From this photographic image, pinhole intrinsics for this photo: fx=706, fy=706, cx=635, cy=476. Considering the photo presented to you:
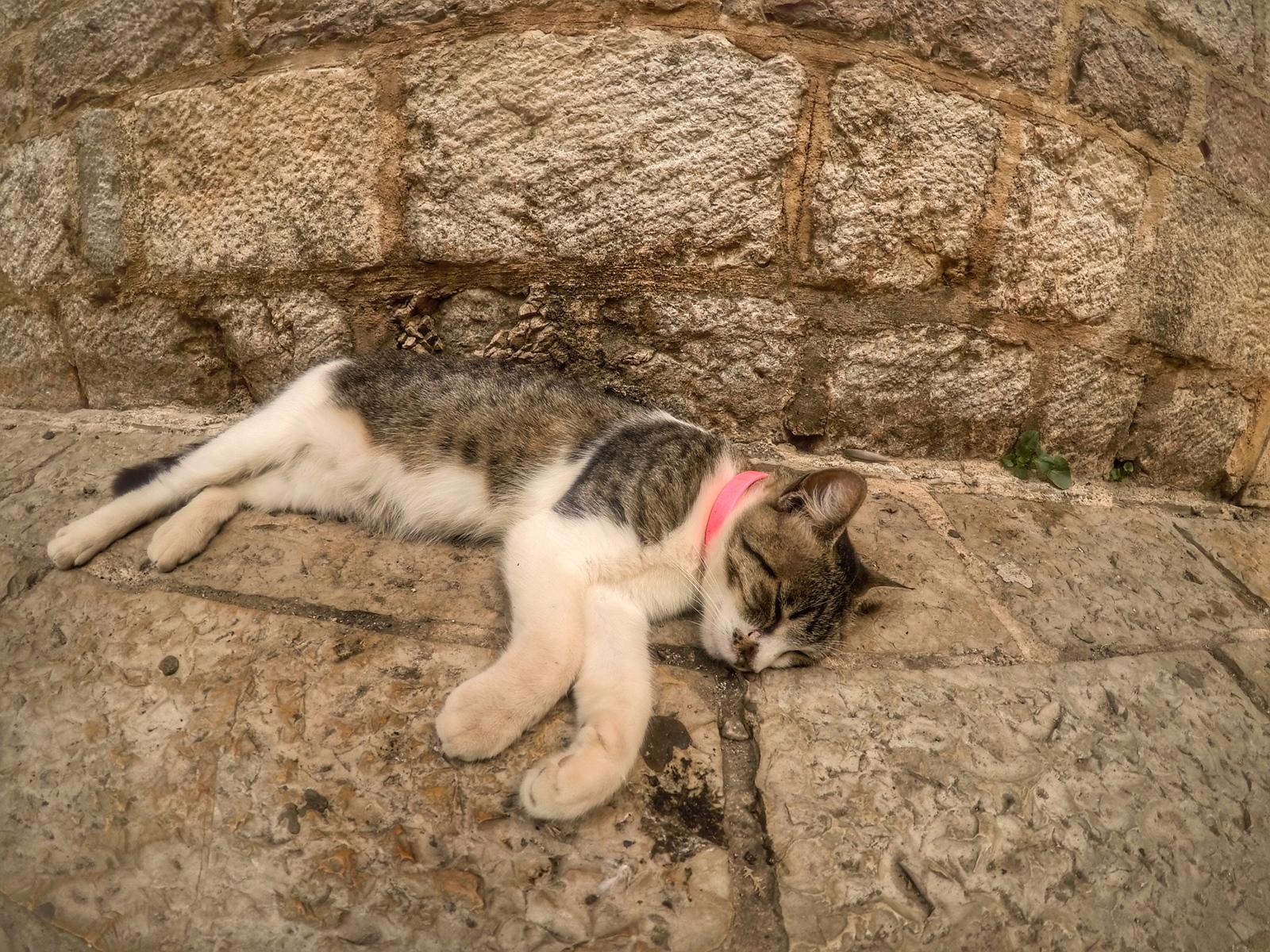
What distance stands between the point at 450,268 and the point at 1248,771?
90.6 inches

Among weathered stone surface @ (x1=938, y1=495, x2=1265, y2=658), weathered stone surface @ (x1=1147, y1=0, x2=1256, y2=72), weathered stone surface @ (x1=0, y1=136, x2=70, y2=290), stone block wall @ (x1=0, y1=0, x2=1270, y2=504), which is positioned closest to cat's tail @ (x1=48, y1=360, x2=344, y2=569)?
stone block wall @ (x1=0, y1=0, x2=1270, y2=504)

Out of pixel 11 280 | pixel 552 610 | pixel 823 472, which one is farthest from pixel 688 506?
pixel 11 280

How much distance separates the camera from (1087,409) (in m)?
2.27

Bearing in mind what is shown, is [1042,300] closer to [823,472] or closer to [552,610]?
[823,472]

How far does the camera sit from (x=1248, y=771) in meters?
1.53

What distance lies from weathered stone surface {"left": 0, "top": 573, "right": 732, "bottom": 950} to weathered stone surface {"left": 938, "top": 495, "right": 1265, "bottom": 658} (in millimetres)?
982

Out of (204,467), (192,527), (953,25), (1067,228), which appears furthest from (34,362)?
(1067,228)

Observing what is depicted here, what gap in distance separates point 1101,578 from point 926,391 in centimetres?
69

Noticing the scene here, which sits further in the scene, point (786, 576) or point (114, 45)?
point (114, 45)

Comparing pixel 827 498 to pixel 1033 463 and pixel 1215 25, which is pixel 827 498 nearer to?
pixel 1033 463

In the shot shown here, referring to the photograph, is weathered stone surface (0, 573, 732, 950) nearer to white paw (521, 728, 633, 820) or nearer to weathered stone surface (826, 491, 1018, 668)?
white paw (521, 728, 633, 820)

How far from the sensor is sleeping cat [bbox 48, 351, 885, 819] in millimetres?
1377

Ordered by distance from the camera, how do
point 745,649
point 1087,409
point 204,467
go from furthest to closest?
1. point 1087,409
2. point 204,467
3. point 745,649

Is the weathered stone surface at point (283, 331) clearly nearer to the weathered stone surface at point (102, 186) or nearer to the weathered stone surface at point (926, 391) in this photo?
the weathered stone surface at point (102, 186)
